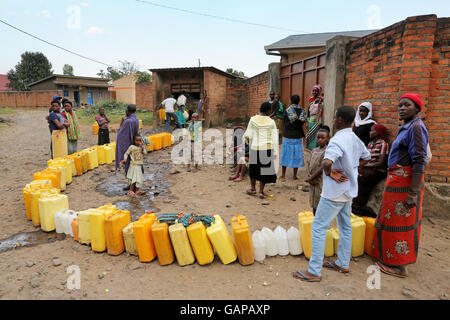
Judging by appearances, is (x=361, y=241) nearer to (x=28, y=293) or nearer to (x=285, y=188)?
(x=285, y=188)

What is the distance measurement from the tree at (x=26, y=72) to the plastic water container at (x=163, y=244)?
45.1 metres

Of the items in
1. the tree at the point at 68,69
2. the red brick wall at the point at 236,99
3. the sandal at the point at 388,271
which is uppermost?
the tree at the point at 68,69

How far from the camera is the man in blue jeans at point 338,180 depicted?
257cm

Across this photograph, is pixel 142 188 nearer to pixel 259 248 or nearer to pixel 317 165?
pixel 259 248

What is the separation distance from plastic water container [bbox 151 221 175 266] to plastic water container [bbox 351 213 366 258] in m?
2.03

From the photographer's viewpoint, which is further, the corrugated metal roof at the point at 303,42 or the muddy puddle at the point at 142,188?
the corrugated metal roof at the point at 303,42

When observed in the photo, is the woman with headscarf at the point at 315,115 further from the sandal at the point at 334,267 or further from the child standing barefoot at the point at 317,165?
the sandal at the point at 334,267

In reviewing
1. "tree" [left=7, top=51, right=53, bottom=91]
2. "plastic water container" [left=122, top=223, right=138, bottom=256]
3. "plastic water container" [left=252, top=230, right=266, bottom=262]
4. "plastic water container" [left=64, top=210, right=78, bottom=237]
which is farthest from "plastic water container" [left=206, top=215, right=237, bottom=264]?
"tree" [left=7, top=51, right=53, bottom=91]

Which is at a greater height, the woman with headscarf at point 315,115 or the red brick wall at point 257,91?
the red brick wall at point 257,91

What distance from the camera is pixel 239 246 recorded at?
3086mm

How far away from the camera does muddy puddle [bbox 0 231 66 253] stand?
142 inches

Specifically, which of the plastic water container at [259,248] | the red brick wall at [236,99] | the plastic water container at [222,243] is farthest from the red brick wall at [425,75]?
the red brick wall at [236,99]

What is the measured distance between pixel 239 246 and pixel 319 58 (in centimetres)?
573
